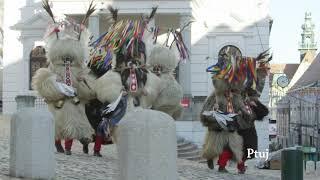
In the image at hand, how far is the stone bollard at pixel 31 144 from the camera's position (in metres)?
7.09

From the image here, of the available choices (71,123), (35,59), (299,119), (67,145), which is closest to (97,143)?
(67,145)

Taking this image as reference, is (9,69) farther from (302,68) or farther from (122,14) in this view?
(302,68)

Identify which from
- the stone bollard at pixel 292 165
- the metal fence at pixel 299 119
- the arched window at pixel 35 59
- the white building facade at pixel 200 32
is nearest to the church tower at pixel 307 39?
the metal fence at pixel 299 119

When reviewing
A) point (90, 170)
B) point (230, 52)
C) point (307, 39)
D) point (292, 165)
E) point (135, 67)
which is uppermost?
point (307, 39)

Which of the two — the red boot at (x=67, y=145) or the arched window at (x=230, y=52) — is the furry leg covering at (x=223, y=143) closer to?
the arched window at (x=230, y=52)

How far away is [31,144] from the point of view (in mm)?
7086

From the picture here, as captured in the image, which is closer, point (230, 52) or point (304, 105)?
point (230, 52)

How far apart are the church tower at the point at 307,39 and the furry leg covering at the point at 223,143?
91.0 metres

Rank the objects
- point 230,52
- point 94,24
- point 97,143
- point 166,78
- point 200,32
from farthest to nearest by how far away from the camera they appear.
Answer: point 200,32 → point 94,24 → point 230,52 → point 166,78 → point 97,143

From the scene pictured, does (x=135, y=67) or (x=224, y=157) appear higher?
(x=135, y=67)

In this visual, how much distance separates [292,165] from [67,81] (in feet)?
15.9

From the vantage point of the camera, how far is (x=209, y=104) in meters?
11.0

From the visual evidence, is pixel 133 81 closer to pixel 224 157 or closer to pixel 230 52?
pixel 224 157

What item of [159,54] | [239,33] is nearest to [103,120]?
[159,54]
